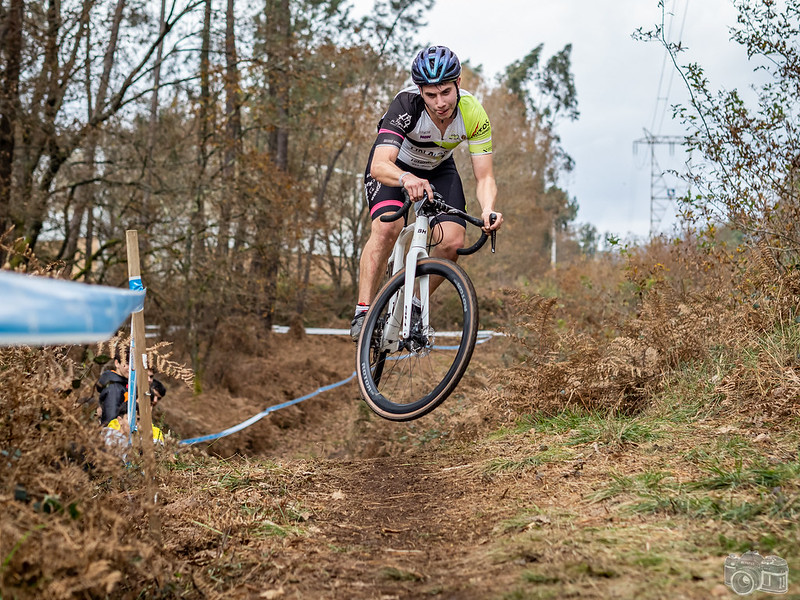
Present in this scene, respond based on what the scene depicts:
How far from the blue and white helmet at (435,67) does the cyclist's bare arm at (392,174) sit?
501 millimetres

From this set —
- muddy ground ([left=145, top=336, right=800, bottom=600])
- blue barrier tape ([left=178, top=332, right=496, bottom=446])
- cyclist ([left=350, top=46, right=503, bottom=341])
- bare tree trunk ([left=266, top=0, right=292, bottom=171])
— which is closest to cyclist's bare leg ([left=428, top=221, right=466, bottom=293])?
cyclist ([left=350, top=46, right=503, bottom=341])

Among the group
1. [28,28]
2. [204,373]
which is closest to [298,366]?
[204,373]

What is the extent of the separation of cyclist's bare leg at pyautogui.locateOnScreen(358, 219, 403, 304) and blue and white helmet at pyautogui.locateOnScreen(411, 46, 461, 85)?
1.01 m

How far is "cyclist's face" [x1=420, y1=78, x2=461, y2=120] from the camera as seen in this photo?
184 inches

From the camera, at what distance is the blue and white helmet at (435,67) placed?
15.0 ft

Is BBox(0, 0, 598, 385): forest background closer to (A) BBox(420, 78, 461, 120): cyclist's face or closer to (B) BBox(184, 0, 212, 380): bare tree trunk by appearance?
(B) BBox(184, 0, 212, 380): bare tree trunk

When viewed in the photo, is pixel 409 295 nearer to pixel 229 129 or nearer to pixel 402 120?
pixel 402 120

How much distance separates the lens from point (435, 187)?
17.0 feet

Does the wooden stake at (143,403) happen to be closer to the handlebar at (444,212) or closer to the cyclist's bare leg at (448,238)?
the handlebar at (444,212)

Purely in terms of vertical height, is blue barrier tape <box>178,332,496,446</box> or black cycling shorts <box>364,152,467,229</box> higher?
black cycling shorts <box>364,152,467,229</box>

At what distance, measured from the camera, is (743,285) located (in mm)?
5473

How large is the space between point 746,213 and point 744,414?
2.20 meters

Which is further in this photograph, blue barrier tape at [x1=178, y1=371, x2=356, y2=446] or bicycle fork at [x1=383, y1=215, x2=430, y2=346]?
blue barrier tape at [x1=178, y1=371, x2=356, y2=446]

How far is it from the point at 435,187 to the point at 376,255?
25.5 inches
